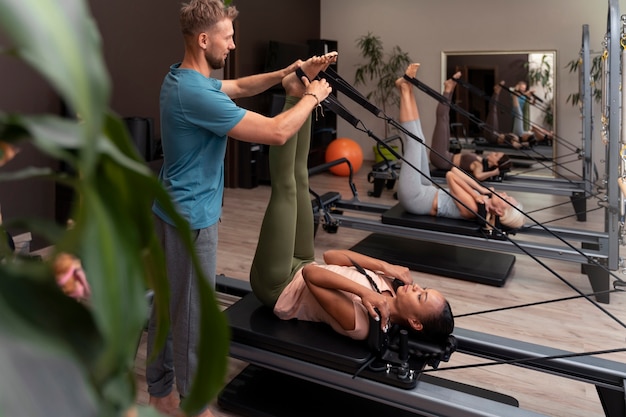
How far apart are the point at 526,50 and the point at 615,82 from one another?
4.74m

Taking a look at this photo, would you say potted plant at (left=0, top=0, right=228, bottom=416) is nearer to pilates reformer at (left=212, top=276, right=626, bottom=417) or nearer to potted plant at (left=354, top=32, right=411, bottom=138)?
pilates reformer at (left=212, top=276, right=626, bottom=417)

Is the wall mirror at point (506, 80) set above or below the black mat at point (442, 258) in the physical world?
above

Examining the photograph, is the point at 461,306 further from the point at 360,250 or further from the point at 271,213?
the point at 271,213

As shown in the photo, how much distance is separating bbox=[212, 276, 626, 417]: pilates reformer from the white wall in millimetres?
5390

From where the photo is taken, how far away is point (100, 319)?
0.91 ft

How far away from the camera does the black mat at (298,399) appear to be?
212 cm

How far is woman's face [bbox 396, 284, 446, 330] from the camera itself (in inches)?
74.9

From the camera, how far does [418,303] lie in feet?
6.29

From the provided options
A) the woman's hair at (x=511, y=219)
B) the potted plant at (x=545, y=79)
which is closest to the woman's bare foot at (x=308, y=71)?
the woman's hair at (x=511, y=219)

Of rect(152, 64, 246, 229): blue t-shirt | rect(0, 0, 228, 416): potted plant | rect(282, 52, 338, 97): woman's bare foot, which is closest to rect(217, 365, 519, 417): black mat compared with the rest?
rect(152, 64, 246, 229): blue t-shirt

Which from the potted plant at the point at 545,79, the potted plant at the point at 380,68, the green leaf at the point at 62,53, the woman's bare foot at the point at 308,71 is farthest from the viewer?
the potted plant at the point at 380,68

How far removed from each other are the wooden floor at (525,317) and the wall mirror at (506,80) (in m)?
2.56

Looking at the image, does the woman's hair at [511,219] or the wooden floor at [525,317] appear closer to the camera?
the wooden floor at [525,317]

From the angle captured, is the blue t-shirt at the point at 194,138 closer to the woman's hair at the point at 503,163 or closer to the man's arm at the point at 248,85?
the man's arm at the point at 248,85
